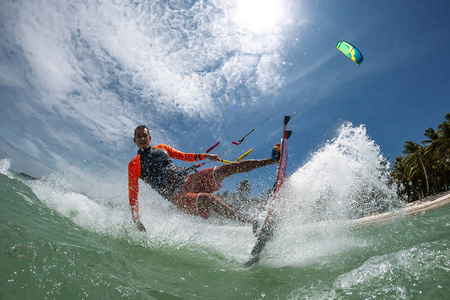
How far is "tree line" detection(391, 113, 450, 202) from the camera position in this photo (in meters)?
15.9

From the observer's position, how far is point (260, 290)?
2.05 m

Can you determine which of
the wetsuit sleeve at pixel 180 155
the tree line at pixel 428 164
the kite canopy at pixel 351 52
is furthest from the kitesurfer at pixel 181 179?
the tree line at pixel 428 164

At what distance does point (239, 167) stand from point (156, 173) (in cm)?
172

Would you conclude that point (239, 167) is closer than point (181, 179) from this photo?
Yes

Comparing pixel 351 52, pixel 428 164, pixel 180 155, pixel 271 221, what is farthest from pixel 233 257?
pixel 428 164

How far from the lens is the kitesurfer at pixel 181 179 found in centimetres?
396

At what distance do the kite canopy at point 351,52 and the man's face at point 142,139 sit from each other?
6.77 m

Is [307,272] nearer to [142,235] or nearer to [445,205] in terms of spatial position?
[142,235]

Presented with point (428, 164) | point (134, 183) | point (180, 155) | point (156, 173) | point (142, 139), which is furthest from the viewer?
point (428, 164)

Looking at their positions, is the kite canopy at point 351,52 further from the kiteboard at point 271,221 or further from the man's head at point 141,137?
the man's head at point 141,137

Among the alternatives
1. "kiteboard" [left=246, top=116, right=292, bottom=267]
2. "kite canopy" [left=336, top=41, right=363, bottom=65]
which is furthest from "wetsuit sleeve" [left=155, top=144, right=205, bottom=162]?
"kite canopy" [left=336, top=41, right=363, bottom=65]

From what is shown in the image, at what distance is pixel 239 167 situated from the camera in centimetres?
423

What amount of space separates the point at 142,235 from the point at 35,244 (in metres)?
2.18

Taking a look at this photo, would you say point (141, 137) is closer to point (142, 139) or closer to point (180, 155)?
point (142, 139)
